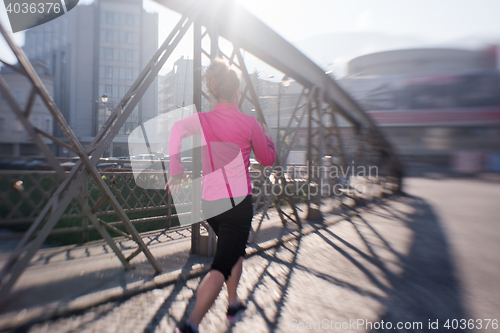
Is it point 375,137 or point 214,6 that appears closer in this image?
point 214,6

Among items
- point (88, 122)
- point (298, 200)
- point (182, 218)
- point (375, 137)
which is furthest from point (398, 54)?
point (88, 122)

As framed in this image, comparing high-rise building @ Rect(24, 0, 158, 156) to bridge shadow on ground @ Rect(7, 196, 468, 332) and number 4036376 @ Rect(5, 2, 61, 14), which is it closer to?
bridge shadow on ground @ Rect(7, 196, 468, 332)

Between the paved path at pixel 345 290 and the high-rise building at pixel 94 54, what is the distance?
4614 cm

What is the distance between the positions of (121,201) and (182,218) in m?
1.32

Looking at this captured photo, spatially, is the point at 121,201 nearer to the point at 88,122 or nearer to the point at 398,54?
the point at 398,54

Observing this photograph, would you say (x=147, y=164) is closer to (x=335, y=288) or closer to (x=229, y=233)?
(x=335, y=288)

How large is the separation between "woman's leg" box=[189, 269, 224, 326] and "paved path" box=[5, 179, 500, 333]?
369 mm

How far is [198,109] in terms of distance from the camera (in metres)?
4.11

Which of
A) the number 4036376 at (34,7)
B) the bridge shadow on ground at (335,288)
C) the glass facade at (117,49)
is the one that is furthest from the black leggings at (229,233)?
the glass facade at (117,49)

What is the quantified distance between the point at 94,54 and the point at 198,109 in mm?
53007

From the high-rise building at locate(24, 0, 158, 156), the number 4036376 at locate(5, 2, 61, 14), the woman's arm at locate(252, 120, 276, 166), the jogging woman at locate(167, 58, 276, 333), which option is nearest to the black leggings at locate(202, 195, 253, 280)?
the jogging woman at locate(167, 58, 276, 333)

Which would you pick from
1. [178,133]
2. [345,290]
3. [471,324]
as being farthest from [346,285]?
[178,133]

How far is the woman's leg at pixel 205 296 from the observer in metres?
2.06

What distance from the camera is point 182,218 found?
701cm
